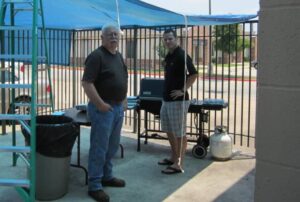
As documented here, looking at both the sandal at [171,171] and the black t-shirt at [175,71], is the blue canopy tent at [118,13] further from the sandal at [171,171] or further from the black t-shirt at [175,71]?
the sandal at [171,171]

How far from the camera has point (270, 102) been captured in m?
2.21

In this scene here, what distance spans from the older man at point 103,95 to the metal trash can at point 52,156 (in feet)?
0.97

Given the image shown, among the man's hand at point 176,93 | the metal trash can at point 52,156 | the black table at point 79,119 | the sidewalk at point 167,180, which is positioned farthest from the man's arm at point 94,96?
the man's hand at point 176,93

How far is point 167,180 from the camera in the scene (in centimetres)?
573

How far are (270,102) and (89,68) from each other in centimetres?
279

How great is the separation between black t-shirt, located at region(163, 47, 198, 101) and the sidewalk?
1154 mm

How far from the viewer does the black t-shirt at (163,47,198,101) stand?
18.6ft

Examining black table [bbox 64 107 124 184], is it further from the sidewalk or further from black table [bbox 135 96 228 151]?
black table [bbox 135 96 228 151]

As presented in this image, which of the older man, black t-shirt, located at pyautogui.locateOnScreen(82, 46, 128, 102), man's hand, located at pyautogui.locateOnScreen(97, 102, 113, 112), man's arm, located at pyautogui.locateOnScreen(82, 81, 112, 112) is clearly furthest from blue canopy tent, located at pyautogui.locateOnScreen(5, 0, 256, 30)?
man's hand, located at pyautogui.locateOnScreen(97, 102, 113, 112)

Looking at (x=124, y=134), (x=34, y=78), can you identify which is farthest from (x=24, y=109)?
(x=34, y=78)

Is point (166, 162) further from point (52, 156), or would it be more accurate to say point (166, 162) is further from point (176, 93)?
point (52, 156)

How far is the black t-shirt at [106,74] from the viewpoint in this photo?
15.3 feet

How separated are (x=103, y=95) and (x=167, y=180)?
1.67 meters

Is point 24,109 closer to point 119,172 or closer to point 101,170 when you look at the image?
point 119,172
